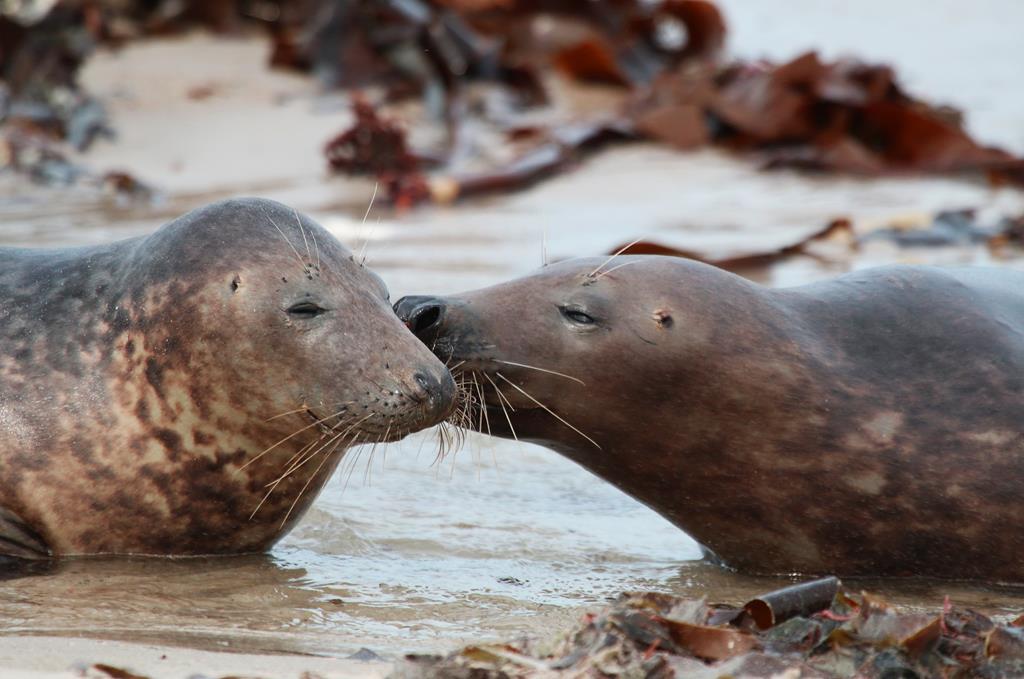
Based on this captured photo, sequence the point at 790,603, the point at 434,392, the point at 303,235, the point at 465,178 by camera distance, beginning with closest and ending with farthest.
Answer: the point at 790,603
the point at 434,392
the point at 303,235
the point at 465,178

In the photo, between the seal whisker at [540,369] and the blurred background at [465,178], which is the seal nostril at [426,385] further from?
the blurred background at [465,178]

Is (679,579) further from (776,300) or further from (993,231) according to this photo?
(993,231)

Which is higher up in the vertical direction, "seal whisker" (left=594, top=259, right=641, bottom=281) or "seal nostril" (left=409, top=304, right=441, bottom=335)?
"seal whisker" (left=594, top=259, right=641, bottom=281)

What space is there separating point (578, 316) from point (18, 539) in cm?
150

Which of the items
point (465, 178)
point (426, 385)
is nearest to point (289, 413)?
point (426, 385)

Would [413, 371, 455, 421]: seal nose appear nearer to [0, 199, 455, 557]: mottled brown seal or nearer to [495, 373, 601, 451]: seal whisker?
[0, 199, 455, 557]: mottled brown seal

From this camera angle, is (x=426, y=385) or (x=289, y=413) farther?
(x=289, y=413)

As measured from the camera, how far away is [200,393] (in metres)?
4.19

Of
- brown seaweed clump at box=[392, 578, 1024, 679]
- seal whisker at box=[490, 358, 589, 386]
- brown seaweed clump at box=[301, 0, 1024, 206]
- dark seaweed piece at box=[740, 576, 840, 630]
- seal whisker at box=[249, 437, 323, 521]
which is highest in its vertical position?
brown seaweed clump at box=[301, 0, 1024, 206]

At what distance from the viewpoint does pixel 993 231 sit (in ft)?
26.7

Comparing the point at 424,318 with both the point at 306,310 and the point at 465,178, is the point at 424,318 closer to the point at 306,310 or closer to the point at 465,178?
the point at 306,310

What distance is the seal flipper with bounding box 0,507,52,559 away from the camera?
4.17m

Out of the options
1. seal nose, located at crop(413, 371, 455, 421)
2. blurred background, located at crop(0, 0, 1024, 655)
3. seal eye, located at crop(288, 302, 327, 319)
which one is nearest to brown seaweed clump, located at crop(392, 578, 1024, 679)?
blurred background, located at crop(0, 0, 1024, 655)

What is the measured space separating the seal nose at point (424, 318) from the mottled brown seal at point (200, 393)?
58 mm
